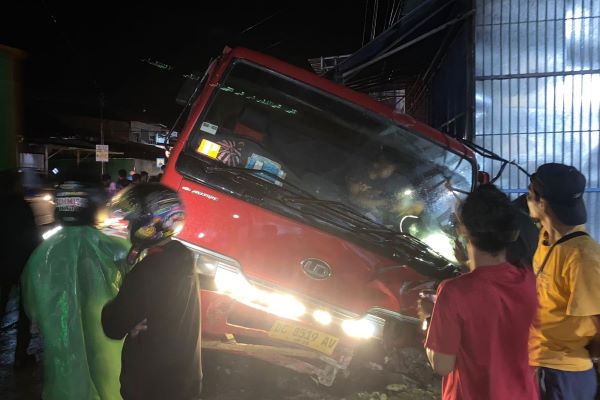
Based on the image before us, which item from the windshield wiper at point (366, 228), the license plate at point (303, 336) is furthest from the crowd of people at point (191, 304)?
the license plate at point (303, 336)

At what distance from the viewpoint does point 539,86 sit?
6312mm

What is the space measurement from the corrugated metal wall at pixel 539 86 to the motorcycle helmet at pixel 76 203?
18.8 ft

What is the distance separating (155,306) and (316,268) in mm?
Answer: 1499

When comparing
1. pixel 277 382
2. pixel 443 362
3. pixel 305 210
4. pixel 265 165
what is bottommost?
pixel 277 382

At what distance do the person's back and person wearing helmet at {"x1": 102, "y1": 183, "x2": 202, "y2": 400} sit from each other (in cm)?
113

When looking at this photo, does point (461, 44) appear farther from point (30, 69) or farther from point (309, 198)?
point (30, 69)

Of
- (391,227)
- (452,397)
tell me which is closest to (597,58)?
(391,227)

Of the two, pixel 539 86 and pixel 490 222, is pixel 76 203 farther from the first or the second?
pixel 539 86

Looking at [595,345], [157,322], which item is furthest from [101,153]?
[595,345]

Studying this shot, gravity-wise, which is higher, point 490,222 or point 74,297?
point 490,222

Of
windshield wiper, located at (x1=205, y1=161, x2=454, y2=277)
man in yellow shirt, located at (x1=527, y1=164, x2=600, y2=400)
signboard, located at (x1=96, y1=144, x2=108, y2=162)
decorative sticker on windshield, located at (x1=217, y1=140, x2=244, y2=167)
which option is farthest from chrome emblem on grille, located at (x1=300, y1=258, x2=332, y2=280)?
signboard, located at (x1=96, y1=144, x2=108, y2=162)

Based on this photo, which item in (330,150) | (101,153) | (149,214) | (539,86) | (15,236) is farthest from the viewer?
(101,153)

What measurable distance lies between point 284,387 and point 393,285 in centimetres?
160

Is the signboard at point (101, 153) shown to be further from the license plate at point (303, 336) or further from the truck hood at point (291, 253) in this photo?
the license plate at point (303, 336)
